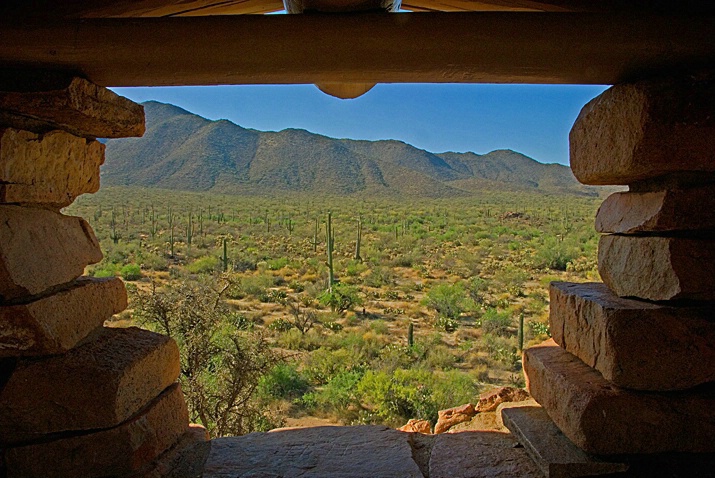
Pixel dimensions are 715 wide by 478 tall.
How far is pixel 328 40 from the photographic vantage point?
1.97 m

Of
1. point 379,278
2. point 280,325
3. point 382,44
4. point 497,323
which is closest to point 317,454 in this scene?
point 382,44

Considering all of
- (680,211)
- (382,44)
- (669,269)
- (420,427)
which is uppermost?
(382,44)

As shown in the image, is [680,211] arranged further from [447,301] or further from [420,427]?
[447,301]

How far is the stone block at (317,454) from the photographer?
6.99ft

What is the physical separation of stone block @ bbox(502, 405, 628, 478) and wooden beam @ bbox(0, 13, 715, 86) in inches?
57.5

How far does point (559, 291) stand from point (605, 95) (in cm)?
86

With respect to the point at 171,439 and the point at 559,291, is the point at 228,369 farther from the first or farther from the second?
the point at 559,291

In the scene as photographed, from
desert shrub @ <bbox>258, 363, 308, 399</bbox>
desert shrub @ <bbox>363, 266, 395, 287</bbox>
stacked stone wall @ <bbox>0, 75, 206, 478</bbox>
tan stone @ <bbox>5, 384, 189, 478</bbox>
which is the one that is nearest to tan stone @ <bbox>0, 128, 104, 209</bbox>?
stacked stone wall @ <bbox>0, 75, 206, 478</bbox>

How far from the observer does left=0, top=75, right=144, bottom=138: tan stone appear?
1969 millimetres

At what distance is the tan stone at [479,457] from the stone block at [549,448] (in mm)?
51

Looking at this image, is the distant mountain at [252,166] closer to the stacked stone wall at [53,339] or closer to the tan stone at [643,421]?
the stacked stone wall at [53,339]

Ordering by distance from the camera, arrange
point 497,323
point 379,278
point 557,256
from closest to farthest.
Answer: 1. point 497,323
2. point 379,278
3. point 557,256

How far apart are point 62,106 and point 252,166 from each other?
53986mm

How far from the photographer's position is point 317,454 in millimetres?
2299
